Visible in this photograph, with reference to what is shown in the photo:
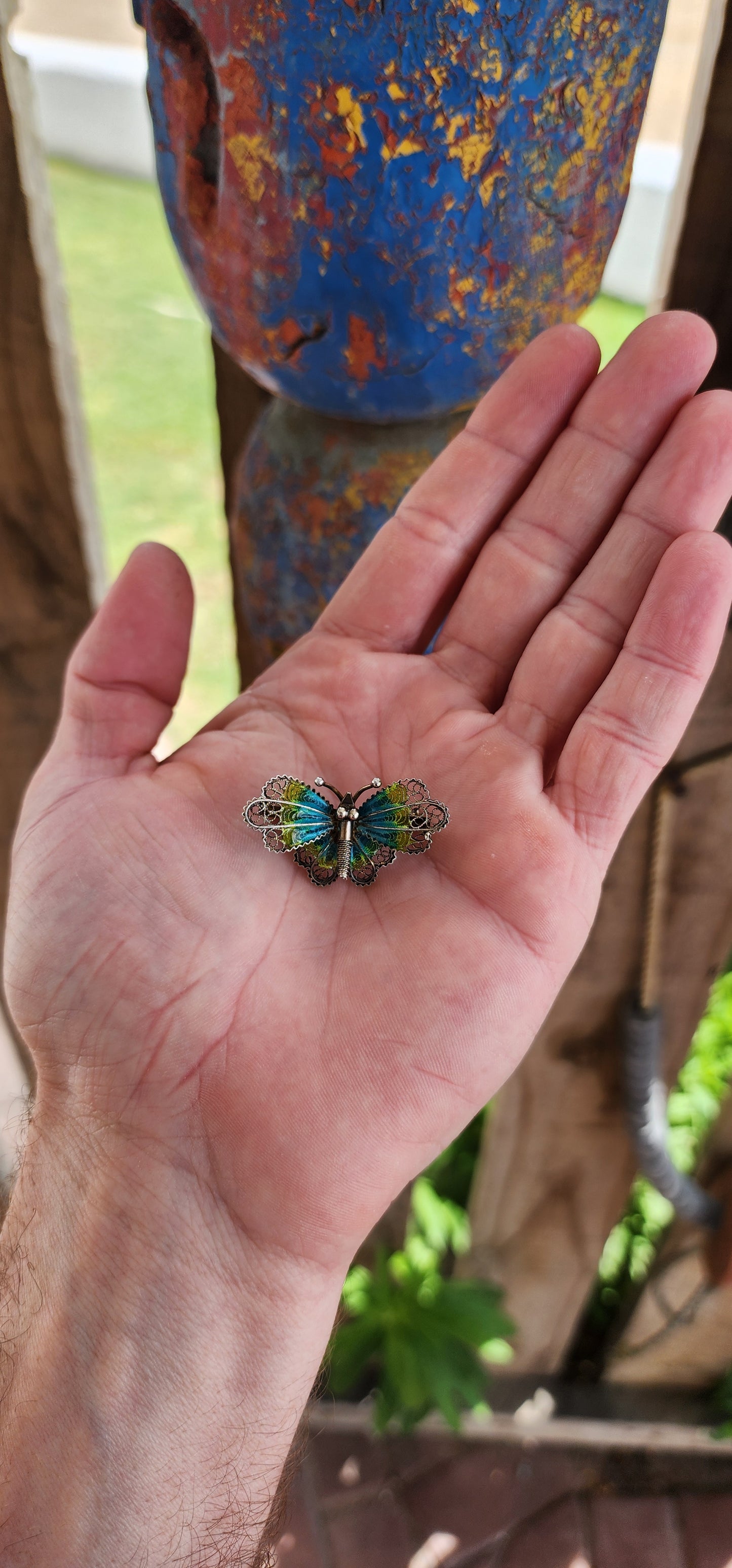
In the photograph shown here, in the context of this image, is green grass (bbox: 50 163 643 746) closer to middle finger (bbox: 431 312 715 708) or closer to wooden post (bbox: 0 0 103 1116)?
wooden post (bbox: 0 0 103 1116)

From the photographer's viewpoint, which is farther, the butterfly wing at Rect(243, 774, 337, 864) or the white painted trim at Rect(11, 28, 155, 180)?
the white painted trim at Rect(11, 28, 155, 180)

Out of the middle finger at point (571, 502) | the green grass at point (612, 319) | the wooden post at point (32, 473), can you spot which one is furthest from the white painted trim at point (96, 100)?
the middle finger at point (571, 502)

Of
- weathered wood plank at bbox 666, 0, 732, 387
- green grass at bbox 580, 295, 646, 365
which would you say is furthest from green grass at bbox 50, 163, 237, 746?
weathered wood plank at bbox 666, 0, 732, 387

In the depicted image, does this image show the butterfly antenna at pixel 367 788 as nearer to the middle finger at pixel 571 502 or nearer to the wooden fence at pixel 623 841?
the middle finger at pixel 571 502

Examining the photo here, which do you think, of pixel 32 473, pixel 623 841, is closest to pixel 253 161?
pixel 32 473

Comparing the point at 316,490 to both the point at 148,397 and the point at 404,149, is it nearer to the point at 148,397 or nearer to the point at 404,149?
the point at 404,149

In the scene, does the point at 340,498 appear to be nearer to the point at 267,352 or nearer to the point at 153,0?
the point at 267,352

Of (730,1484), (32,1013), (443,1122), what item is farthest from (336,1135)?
(730,1484)
